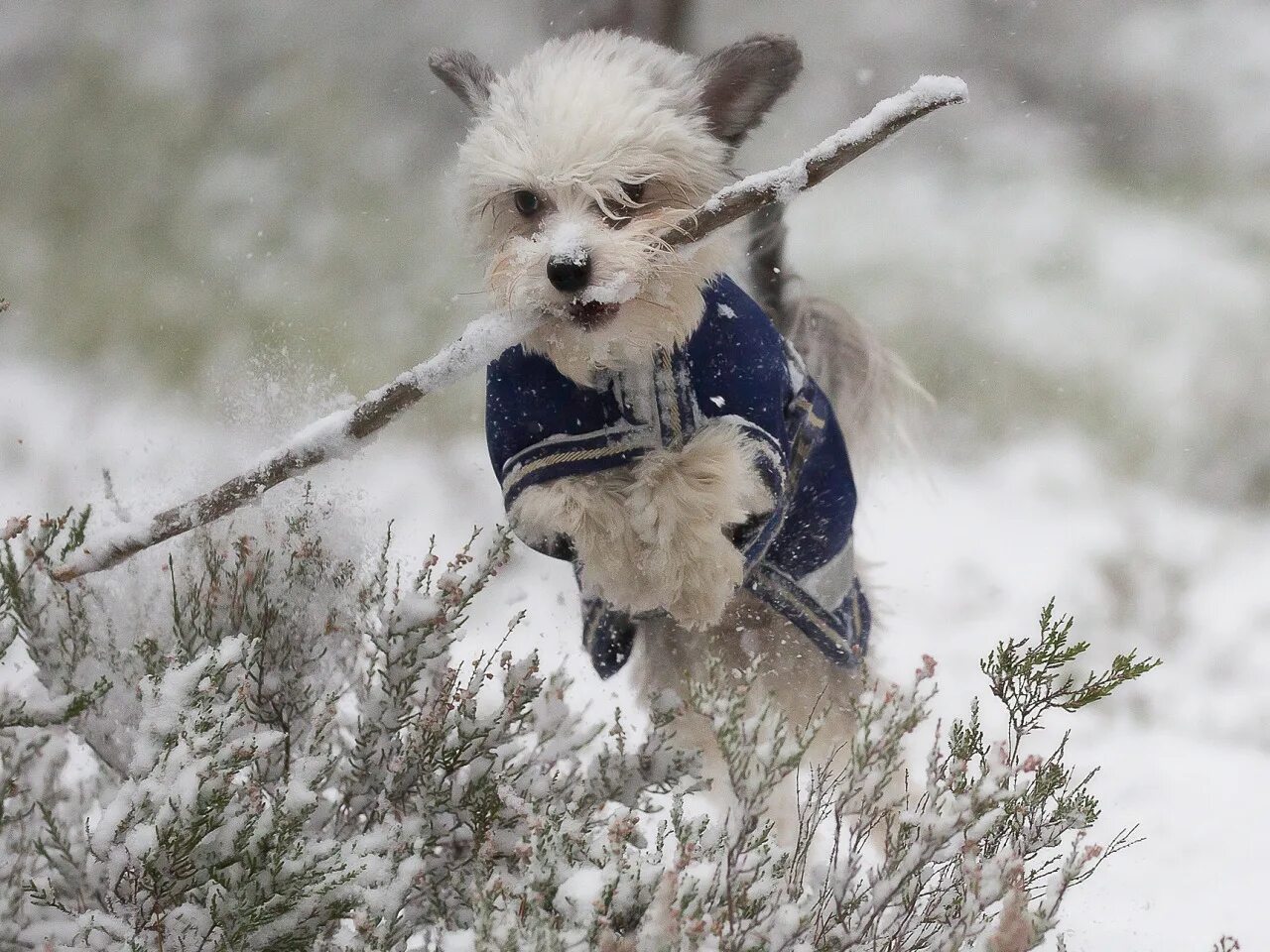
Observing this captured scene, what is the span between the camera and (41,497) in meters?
3.62

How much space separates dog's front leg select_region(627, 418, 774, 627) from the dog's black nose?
426 mm

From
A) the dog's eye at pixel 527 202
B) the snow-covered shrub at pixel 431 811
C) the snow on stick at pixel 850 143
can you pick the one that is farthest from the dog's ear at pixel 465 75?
the snow-covered shrub at pixel 431 811

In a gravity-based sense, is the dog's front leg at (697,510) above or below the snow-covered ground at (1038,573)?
below

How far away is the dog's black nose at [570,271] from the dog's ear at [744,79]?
52 cm

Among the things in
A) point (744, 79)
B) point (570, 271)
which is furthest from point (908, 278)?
point (570, 271)

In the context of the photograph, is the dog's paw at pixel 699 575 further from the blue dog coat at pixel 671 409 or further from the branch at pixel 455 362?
the branch at pixel 455 362

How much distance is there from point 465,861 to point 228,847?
1.56 ft

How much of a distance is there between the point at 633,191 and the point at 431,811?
1168 mm

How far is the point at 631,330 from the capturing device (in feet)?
6.06

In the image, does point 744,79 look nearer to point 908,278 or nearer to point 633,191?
point 633,191

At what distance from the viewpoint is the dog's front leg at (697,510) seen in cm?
197

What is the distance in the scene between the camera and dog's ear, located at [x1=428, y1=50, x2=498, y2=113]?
2.07 meters

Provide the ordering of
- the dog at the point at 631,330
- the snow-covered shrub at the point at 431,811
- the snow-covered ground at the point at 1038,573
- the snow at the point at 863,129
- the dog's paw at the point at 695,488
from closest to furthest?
the snow-covered shrub at the point at 431,811
the snow at the point at 863,129
the dog at the point at 631,330
the dog's paw at the point at 695,488
the snow-covered ground at the point at 1038,573

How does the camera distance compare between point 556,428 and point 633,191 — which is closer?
point 633,191
